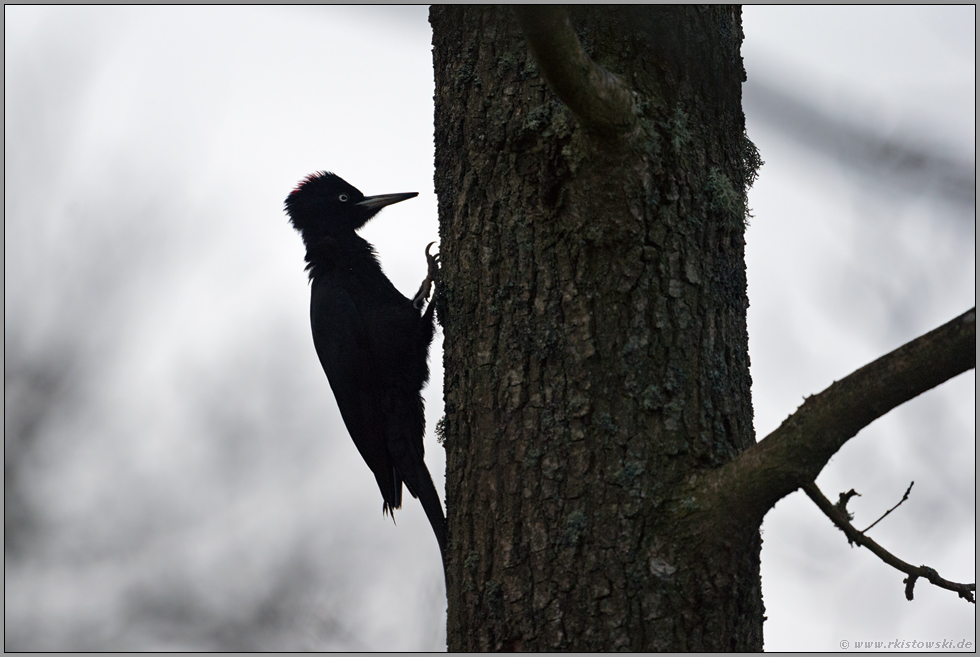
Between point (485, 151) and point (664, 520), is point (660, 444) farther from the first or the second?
point (485, 151)

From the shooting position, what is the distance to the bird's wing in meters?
3.22

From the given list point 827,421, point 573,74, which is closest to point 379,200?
point 573,74

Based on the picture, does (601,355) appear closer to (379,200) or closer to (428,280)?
(428,280)

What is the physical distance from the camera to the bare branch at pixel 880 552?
146cm

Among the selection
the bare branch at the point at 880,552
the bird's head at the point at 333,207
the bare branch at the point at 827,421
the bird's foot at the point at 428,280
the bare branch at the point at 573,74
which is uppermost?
the bird's head at the point at 333,207

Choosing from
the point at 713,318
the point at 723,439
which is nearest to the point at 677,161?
the point at 713,318

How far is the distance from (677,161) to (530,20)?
2.08ft

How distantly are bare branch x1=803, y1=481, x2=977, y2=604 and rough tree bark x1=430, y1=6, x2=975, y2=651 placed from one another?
0.27ft

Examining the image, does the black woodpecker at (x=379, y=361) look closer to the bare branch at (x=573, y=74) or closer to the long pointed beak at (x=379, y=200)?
the long pointed beak at (x=379, y=200)

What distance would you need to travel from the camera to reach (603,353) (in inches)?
66.3

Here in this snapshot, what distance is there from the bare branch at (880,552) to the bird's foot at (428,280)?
68.4 inches

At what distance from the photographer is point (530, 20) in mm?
1268

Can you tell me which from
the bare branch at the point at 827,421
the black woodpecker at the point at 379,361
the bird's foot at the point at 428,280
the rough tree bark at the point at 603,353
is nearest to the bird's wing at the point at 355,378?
the black woodpecker at the point at 379,361

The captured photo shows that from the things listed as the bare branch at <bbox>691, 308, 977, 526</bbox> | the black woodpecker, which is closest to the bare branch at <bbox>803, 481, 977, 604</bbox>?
the bare branch at <bbox>691, 308, 977, 526</bbox>
